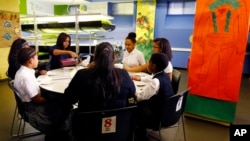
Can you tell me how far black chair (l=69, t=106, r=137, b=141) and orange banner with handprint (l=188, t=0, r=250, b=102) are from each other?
1.77 metres

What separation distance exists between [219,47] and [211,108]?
0.90 meters

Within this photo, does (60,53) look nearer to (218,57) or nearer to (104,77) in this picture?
(104,77)

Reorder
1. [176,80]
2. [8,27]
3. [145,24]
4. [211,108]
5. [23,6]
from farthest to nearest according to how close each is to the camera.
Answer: [145,24] < [23,6] < [8,27] < [211,108] < [176,80]

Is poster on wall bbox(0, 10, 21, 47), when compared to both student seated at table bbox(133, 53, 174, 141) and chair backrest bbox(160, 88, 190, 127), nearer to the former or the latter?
student seated at table bbox(133, 53, 174, 141)

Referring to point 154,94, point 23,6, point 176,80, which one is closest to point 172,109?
point 154,94

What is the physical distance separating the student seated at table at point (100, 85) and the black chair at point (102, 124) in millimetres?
Answer: 92

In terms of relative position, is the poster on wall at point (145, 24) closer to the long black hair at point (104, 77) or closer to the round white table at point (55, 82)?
the round white table at point (55, 82)

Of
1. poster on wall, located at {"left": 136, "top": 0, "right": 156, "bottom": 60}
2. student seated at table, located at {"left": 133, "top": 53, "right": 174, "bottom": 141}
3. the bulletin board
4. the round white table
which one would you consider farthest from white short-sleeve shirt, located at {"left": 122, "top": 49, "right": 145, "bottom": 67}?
poster on wall, located at {"left": 136, "top": 0, "right": 156, "bottom": 60}

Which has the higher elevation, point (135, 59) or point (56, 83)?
point (135, 59)

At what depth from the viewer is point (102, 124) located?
151 centimetres

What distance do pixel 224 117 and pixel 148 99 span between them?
5.26 ft

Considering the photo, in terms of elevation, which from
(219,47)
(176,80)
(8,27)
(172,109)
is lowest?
(172,109)

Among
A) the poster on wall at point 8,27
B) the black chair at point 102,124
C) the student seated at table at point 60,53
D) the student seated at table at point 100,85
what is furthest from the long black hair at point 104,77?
the poster on wall at point 8,27

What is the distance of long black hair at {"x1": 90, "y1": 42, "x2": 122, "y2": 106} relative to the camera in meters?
1.50
